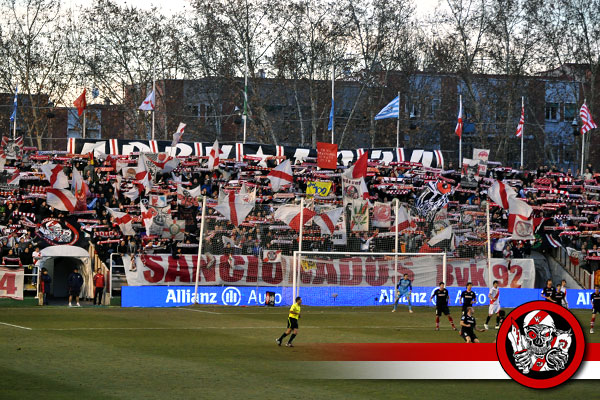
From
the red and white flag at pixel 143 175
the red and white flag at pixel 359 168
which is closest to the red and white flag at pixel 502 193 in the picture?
the red and white flag at pixel 359 168

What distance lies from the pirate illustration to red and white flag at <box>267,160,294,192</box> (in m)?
39.1

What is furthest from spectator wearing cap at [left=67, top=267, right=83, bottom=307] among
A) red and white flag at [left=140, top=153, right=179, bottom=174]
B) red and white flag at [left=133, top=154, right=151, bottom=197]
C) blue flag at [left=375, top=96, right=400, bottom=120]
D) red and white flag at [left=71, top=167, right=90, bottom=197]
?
blue flag at [left=375, top=96, right=400, bottom=120]

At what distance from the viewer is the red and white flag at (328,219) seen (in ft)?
134

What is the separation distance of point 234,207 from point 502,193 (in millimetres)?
13526

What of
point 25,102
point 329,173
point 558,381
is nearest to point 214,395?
point 558,381

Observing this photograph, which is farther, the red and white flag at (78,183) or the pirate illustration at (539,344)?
the red and white flag at (78,183)

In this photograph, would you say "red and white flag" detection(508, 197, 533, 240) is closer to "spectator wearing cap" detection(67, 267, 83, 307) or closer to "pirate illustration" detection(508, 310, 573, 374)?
"spectator wearing cap" detection(67, 267, 83, 307)

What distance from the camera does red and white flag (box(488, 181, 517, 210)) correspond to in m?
44.2

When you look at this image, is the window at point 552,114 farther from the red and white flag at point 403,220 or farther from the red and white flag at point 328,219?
the red and white flag at point 328,219

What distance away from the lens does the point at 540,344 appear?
24.5ft

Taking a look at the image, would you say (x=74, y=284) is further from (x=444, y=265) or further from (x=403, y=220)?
(x=444, y=265)

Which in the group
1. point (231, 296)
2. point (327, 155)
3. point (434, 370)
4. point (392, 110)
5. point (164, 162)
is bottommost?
point (231, 296)

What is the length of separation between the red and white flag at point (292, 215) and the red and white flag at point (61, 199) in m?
10.6

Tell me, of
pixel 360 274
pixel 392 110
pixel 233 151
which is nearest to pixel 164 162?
pixel 233 151
